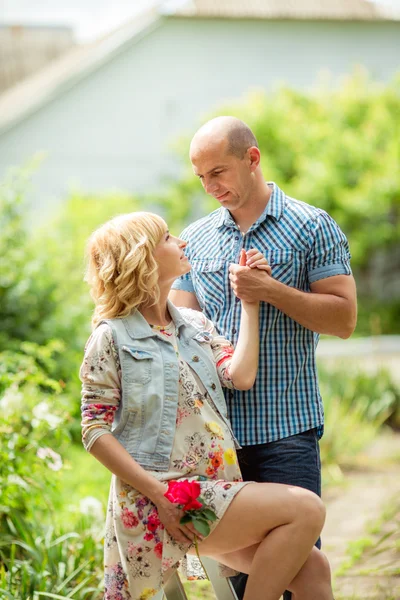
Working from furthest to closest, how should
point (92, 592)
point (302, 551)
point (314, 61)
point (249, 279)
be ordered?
1. point (314, 61)
2. point (92, 592)
3. point (249, 279)
4. point (302, 551)

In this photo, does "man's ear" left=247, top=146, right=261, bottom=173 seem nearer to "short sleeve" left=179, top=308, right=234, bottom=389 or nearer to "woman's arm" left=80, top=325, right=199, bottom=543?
"short sleeve" left=179, top=308, right=234, bottom=389

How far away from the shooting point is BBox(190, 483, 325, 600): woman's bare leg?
2303mm

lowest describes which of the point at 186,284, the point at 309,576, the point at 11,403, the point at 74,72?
the point at 309,576

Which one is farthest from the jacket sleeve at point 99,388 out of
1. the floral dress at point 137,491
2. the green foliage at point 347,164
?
the green foliage at point 347,164

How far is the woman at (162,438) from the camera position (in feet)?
7.63

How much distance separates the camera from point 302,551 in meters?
2.31

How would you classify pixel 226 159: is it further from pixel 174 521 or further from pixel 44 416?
pixel 44 416

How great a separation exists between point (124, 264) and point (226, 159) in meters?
0.56

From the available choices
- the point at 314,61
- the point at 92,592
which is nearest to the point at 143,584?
the point at 92,592

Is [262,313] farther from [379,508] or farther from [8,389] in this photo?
[379,508]

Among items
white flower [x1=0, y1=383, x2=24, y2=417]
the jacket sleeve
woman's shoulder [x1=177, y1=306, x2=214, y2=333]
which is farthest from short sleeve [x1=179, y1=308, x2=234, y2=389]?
white flower [x1=0, y1=383, x2=24, y2=417]

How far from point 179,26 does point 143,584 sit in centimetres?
1873

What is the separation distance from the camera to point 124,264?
2.49 metres

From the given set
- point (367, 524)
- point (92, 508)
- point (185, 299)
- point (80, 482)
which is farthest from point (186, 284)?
point (80, 482)
